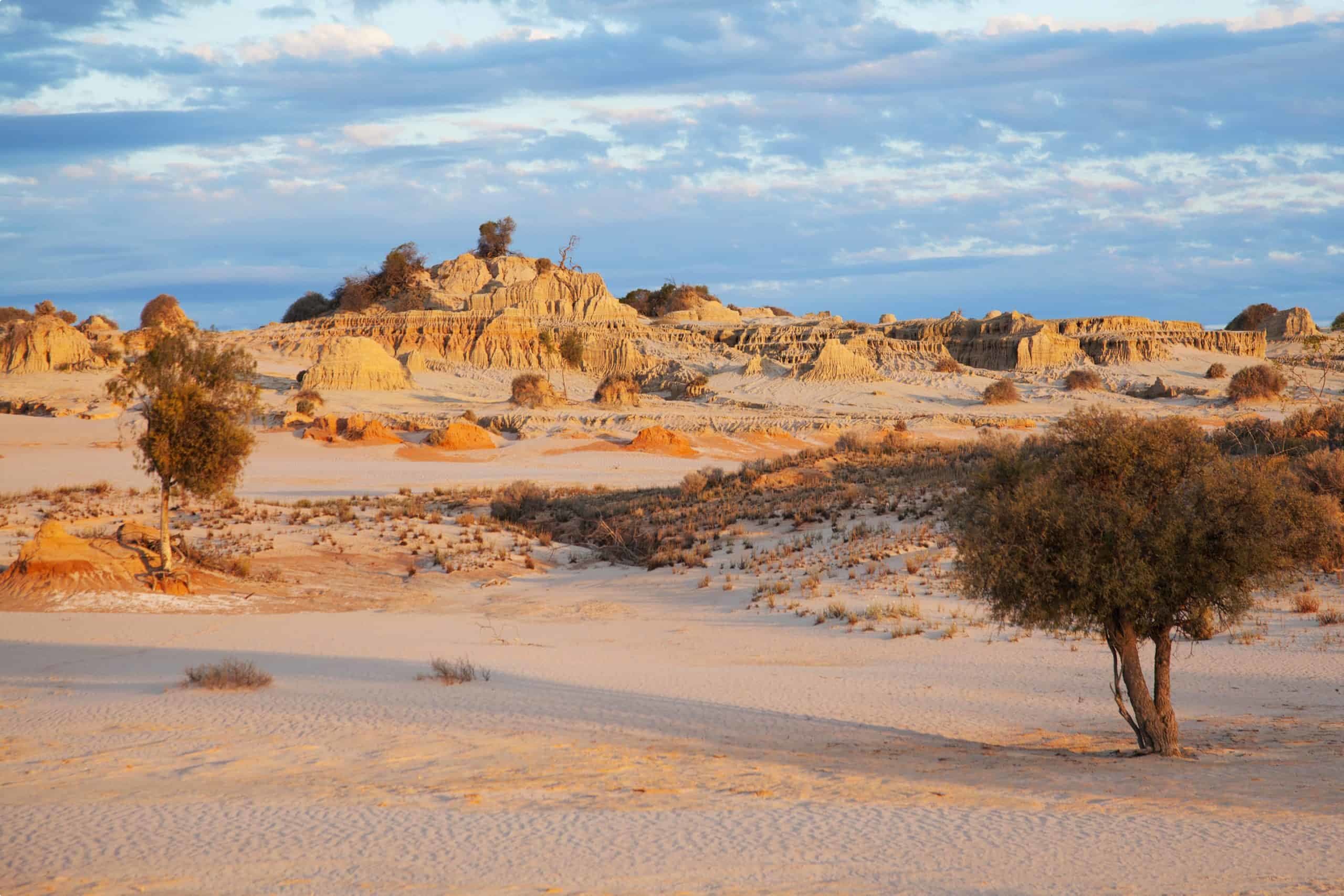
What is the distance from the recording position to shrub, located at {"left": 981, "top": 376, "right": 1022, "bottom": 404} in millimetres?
62531

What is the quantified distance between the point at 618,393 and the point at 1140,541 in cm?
5616

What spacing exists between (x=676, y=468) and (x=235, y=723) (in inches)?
1202

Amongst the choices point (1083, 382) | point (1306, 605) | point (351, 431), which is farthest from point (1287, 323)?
point (1306, 605)

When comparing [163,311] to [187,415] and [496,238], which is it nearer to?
[496,238]

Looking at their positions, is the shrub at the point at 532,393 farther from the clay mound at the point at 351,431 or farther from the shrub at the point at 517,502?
the shrub at the point at 517,502

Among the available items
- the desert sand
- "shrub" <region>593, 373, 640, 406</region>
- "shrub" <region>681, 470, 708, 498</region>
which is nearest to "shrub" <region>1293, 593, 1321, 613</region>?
the desert sand

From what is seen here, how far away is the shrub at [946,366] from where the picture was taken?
72438 millimetres

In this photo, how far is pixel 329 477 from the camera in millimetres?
36625

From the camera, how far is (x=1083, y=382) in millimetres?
68188

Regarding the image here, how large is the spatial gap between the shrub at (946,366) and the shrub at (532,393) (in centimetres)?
2631

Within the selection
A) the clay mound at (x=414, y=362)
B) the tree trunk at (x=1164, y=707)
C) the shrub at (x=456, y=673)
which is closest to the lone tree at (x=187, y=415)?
the shrub at (x=456, y=673)

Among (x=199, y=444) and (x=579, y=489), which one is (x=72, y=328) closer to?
(x=579, y=489)

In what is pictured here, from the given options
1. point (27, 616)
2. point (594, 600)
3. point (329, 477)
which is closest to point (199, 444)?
point (27, 616)

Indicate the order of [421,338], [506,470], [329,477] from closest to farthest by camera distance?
[329,477] → [506,470] → [421,338]
